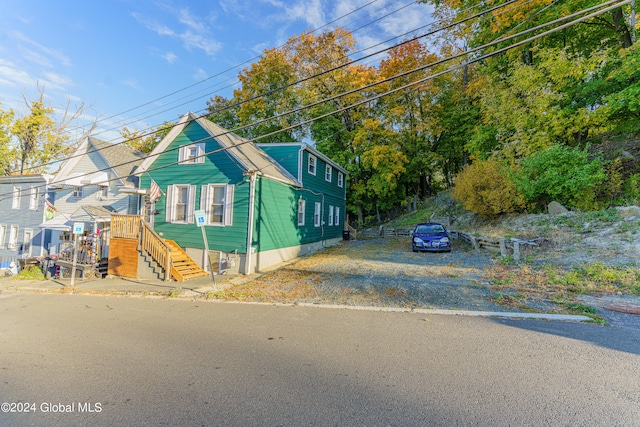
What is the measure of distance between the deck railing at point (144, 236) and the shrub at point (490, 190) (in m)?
15.9

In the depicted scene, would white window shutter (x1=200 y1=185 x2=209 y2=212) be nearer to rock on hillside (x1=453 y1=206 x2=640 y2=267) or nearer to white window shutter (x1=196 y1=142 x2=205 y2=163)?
white window shutter (x1=196 y1=142 x2=205 y2=163)

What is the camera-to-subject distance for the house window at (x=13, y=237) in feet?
66.4

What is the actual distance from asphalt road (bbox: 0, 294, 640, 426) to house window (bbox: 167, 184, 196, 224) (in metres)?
8.08

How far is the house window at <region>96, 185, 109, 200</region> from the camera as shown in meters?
16.7

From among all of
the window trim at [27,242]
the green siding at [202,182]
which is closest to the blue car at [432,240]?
the green siding at [202,182]

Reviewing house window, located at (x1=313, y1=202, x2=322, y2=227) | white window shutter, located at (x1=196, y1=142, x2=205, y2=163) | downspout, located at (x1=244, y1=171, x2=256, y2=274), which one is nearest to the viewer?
downspout, located at (x1=244, y1=171, x2=256, y2=274)

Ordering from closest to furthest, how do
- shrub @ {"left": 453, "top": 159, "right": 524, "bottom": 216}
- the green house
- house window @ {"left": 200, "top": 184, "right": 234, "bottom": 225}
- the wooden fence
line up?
the wooden fence, the green house, house window @ {"left": 200, "top": 184, "right": 234, "bottom": 225}, shrub @ {"left": 453, "top": 159, "right": 524, "bottom": 216}

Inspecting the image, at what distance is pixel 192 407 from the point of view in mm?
2980

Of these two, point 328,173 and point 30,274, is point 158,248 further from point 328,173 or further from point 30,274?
point 328,173

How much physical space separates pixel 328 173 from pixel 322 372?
16875 millimetres

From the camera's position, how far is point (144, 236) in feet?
39.3

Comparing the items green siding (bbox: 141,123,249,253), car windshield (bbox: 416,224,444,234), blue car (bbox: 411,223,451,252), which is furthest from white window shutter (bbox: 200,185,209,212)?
car windshield (bbox: 416,224,444,234)

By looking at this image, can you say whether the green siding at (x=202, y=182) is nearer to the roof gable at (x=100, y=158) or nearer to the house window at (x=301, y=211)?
the roof gable at (x=100, y=158)

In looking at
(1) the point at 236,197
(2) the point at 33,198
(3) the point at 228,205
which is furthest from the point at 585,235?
(2) the point at 33,198
